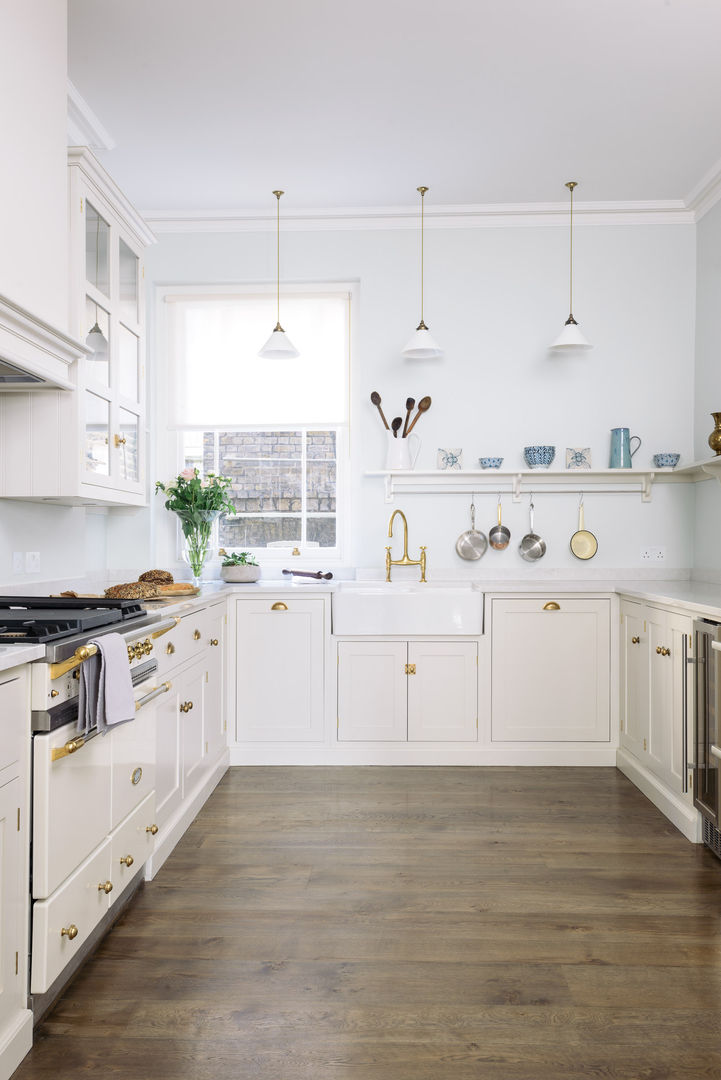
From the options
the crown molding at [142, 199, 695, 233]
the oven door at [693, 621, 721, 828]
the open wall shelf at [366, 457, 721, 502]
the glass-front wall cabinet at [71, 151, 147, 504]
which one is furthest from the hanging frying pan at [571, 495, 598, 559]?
the glass-front wall cabinet at [71, 151, 147, 504]

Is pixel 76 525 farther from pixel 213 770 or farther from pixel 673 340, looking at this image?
pixel 673 340

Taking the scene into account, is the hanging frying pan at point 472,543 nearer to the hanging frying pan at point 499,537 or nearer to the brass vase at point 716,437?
the hanging frying pan at point 499,537

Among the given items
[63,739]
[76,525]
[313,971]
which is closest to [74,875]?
[63,739]

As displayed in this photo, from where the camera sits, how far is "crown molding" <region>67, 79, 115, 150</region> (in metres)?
3.27

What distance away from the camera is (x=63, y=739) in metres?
1.78

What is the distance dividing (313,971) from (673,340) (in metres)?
3.71

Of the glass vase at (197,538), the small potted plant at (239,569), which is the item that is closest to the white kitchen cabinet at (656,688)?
the small potted plant at (239,569)

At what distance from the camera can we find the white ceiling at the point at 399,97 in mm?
2773

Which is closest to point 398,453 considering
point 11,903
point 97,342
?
point 97,342

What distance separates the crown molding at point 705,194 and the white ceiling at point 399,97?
38 mm

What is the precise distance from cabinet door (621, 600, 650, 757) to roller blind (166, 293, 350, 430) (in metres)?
1.93

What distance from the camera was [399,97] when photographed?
3254 mm

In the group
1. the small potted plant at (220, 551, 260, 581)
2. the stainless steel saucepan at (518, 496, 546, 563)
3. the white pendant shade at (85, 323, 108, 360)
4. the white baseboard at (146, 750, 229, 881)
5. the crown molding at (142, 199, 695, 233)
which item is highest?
the crown molding at (142, 199, 695, 233)

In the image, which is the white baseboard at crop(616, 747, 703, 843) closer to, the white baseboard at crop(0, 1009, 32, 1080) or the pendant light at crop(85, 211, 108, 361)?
the white baseboard at crop(0, 1009, 32, 1080)
